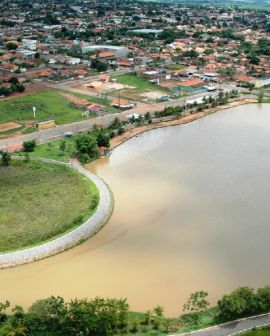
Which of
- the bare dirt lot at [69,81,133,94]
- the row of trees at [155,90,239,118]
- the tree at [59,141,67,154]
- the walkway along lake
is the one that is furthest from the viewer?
the bare dirt lot at [69,81,133,94]

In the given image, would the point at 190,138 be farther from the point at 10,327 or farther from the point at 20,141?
the point at 10,327

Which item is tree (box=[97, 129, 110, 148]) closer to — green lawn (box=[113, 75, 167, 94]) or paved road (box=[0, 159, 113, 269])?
paved road (box=[0, 159, 113, 269])

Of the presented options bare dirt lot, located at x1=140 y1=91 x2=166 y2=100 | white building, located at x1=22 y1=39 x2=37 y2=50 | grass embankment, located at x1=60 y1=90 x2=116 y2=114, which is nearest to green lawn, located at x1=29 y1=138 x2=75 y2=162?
grass embankment, located at x1=60 y1=90 x2=116 y2=114

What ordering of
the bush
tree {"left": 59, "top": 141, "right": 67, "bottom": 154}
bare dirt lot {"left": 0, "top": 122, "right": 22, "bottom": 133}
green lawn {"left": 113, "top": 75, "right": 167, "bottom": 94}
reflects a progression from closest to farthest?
1. the bush
2. tree {"left": 59, "top": 141, "right": 67, "bottom": 154}
3. bare dirt lot {"left": 0, "top": 122, "right": 22, "bottom": 133}
4. green lawn {"left": 113, "top": 75, "right": 167, "bottom": 94}

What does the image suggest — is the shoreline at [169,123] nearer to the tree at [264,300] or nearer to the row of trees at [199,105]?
the row of trees at [199,105]

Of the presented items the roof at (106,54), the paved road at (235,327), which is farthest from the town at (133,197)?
the roof at (106,54)

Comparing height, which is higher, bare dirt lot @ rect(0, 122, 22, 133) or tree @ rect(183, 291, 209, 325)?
tree @ rect(183, 291, 209, 325)

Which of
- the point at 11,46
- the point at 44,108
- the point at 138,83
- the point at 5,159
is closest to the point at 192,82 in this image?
the point at 138,83
